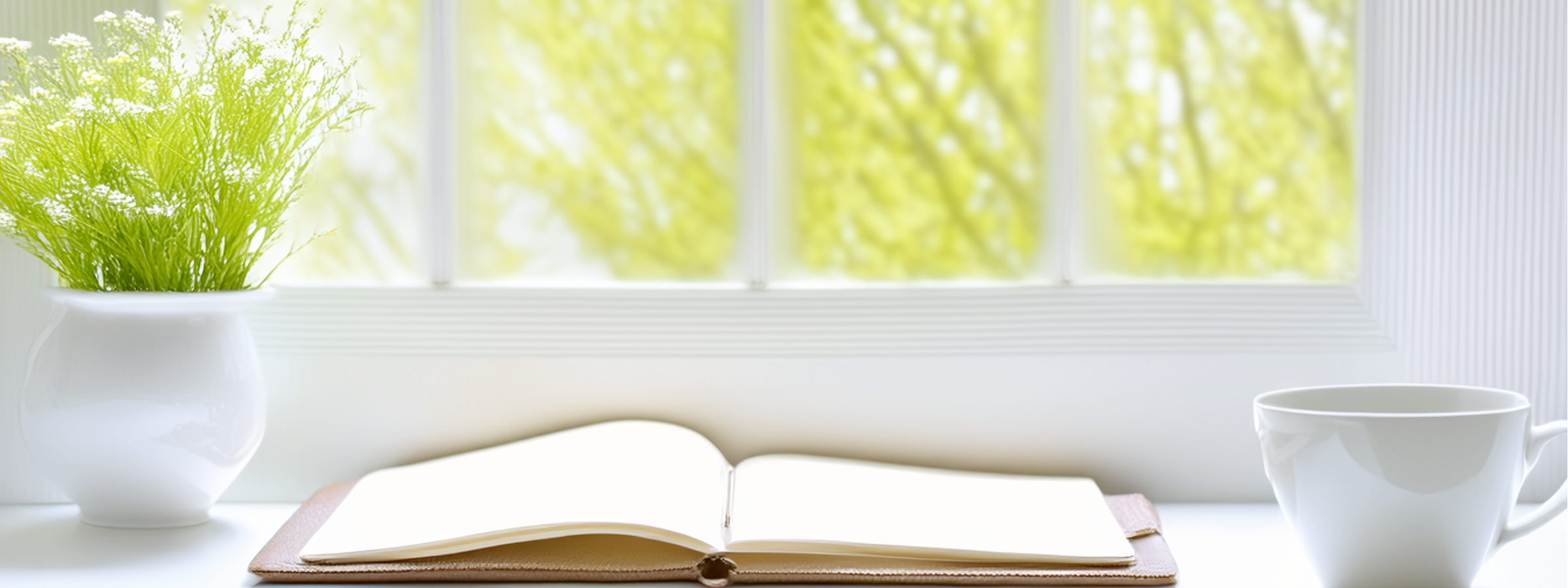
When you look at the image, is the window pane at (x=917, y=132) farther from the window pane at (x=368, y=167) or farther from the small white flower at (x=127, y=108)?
the small white flower at (x=127, y=108)

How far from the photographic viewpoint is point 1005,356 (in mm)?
957

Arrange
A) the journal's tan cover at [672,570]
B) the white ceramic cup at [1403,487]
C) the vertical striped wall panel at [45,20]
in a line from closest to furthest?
the white ceramic cup at [1403,487], the journal's tan cover at [672,570], the vertical striped wall panel at [45,20]

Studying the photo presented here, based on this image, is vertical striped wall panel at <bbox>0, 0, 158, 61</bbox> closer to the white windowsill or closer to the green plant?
the green plant

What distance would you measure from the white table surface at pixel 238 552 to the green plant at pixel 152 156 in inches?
7.6

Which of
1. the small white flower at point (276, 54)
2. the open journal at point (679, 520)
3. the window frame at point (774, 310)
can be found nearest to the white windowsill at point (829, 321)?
the window frame at point (774, 310)

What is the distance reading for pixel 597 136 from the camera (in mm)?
972

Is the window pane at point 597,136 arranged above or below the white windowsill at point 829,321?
above

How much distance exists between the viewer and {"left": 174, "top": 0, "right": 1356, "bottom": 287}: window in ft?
3.17

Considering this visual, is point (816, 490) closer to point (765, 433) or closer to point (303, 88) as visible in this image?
point (765, 433)

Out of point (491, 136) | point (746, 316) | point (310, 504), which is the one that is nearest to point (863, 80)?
point (746, 316)

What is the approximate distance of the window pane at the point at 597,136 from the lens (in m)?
0.97

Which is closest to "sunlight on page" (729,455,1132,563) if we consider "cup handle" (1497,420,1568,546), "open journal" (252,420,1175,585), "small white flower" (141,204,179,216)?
"open journal" (252,420,1175,585)

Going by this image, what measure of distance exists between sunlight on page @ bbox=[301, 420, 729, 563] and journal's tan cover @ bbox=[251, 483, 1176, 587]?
13 millimetres

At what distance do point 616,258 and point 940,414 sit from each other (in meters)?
0.33
